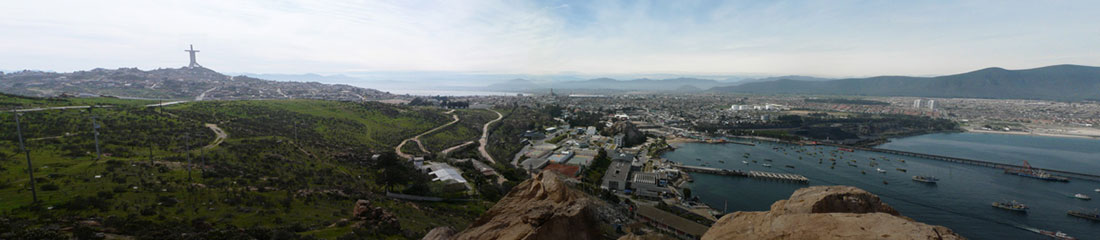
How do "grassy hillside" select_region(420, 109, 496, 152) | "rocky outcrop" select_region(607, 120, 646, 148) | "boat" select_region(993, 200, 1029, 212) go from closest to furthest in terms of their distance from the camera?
1. "boat" select_region(993, 200, 1029, 212)
2. "grassy hillside" select_region(420, 109, 496, 152)
3. "rocky outcrop" select_region(607, 120, 646, 148)

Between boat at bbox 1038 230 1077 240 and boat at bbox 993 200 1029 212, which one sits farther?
boat at bbox 993 200 1029 212

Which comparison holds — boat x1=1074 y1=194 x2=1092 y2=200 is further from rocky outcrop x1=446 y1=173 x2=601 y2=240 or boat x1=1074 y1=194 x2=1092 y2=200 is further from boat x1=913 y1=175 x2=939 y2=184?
rocky outcrop x1=446 y1=173 x2=601 y2=240

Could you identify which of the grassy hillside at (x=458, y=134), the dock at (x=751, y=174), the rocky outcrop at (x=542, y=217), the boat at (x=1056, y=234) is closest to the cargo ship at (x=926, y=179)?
the dock at (x=751, y=174)

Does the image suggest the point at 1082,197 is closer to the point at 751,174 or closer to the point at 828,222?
the point at 751,174

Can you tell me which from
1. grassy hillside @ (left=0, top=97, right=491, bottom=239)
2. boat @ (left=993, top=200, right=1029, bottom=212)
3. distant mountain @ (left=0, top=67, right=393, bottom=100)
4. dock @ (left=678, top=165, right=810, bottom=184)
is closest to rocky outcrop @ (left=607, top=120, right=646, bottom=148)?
dock @ (left=678, top=165, right=810, bottom=184)

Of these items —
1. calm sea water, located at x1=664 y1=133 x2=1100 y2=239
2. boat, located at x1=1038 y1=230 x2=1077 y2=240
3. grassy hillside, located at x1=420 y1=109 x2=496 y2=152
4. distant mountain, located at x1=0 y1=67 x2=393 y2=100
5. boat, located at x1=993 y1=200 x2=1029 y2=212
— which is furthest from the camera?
distant mountain, located at x1=0 y1=67 x2=393 y2=100

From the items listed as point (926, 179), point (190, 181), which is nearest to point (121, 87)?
point (190, 181)

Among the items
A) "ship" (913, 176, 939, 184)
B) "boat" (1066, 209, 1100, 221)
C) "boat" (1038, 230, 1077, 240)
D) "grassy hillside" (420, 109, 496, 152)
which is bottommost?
"boat" (1038, 230, 1077, 240)
